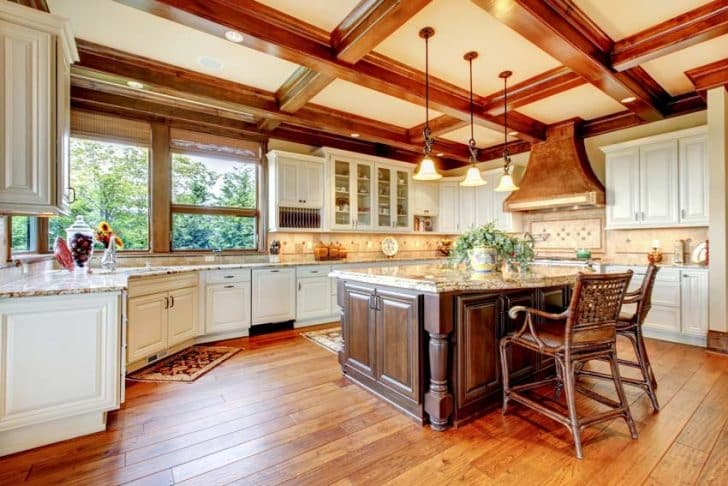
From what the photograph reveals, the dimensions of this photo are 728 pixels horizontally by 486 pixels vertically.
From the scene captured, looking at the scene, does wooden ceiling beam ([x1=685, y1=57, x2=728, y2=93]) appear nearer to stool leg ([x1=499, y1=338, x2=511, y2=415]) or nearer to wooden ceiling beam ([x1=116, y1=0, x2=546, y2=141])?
wooden ceiling beam ([x1=116, y1=0, x2=546, y2=141])

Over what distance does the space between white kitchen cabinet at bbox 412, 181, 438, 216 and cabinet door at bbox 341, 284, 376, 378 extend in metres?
3.69

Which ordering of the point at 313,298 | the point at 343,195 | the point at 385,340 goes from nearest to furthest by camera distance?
the point at 385,340
the point at 313,298
the point at 343,195

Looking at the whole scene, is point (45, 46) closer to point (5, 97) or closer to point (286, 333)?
point (5, 97)

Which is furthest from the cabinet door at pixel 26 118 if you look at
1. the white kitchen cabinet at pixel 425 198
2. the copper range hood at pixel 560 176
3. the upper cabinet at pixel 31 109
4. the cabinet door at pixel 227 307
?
the copper range hood at pixel 560 176

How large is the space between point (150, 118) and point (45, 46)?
2221 millimetres

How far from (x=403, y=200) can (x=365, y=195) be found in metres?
0.82

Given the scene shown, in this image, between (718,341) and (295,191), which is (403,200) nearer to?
(295,191)

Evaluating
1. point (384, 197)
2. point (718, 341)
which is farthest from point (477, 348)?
point (384, 197)

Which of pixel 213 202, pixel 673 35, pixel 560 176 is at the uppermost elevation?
pixel 673 35

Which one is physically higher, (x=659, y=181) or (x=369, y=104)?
(x=369, y=104)

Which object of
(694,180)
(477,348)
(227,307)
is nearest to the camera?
(477,348)

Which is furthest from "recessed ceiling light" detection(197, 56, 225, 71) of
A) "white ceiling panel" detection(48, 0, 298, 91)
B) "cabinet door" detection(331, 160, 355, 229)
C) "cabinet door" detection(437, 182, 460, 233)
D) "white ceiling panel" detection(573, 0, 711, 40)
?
"cabinet door" detection(437, 182, 460, 233)

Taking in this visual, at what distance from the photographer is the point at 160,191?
4164 millimetres

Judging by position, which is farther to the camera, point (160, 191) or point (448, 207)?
point (448, 207)
